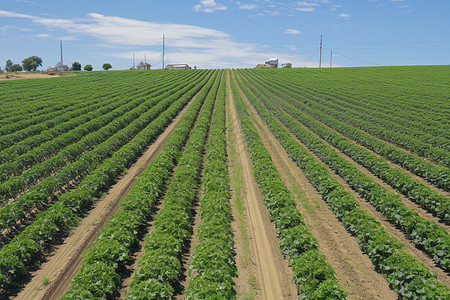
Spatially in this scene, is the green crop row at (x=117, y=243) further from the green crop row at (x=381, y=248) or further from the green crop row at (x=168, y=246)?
the green crop row at (x=381, y=248)

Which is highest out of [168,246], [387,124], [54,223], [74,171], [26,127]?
[387,124]

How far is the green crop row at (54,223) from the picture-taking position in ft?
32.5

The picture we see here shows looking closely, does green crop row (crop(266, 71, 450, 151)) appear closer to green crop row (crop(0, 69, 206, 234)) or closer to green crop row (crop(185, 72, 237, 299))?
green crop row (crop(185, 72, 237, 299))

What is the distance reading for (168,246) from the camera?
1043 cm

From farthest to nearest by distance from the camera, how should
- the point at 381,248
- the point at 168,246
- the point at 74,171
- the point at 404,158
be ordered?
the point at 404,158, the point at 74,171, the point at 381,248, the point at 168,246

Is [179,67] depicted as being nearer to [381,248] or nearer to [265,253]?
[265,253]

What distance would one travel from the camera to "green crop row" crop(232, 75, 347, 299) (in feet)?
28.6

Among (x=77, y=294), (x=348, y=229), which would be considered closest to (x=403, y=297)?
(x=348, y=229)

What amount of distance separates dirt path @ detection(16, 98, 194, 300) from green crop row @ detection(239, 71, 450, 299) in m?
11.0

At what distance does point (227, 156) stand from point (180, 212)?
10.8 metres

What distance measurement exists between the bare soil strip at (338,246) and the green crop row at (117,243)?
7.66m

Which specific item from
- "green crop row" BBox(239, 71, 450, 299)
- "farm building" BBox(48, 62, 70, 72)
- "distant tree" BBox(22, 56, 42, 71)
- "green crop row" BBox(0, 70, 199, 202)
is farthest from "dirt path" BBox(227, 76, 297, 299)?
"distant tree" BBox(22, 56, 42, 71)

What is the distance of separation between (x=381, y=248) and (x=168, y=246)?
7.72m

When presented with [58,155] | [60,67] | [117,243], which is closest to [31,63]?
[60,67]
